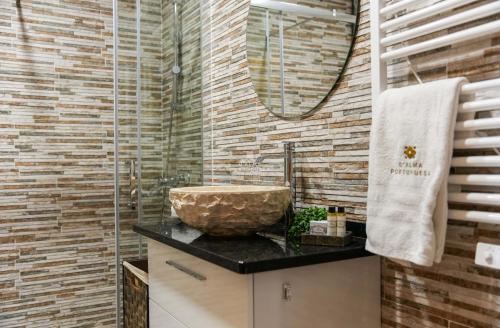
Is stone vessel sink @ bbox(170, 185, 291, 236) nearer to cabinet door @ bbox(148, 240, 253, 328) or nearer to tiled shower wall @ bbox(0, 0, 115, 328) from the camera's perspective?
cabinet door @ bbox(148, 240, 253, 328)

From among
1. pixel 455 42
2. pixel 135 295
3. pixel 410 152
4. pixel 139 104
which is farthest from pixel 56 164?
pixel 455 42

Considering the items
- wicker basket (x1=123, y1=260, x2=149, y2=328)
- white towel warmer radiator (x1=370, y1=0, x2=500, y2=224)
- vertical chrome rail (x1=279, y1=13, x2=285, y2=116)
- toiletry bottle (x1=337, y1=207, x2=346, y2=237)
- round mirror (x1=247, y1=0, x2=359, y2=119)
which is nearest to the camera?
white towel warmer radiator (x1=370, y1=0, x2=500, y2=224)

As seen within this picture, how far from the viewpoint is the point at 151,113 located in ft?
8.18

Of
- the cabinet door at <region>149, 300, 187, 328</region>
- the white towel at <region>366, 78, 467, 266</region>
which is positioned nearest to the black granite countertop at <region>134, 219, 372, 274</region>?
the white towel at <region>366, 78, 467, 266</region>

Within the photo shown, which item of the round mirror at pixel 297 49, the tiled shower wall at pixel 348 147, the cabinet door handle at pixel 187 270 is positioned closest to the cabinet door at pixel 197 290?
the cabinet door handle at pixel 187 270

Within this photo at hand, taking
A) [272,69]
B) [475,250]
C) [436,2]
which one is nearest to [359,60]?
[436,2]

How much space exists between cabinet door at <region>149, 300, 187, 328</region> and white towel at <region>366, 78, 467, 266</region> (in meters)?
0.76

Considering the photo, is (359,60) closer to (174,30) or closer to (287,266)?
(287,266)

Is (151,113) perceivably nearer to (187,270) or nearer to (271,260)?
(187,270)

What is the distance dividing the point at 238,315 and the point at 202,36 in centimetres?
176

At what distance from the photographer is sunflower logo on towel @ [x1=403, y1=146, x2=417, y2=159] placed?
1086 mm

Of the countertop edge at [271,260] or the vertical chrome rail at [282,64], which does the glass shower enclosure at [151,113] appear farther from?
the countertop edge at [271,260]

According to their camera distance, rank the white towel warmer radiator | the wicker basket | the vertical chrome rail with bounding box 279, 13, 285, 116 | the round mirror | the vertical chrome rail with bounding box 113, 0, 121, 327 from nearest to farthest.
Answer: the white towel warmer radiator, the round mirror, the vertical chrome rail with bounding box 279, 13, 285, 116, the wicker basket, the vertical chrome rail with bounding box 113, 0, 121, 327

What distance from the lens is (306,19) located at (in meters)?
1.69
